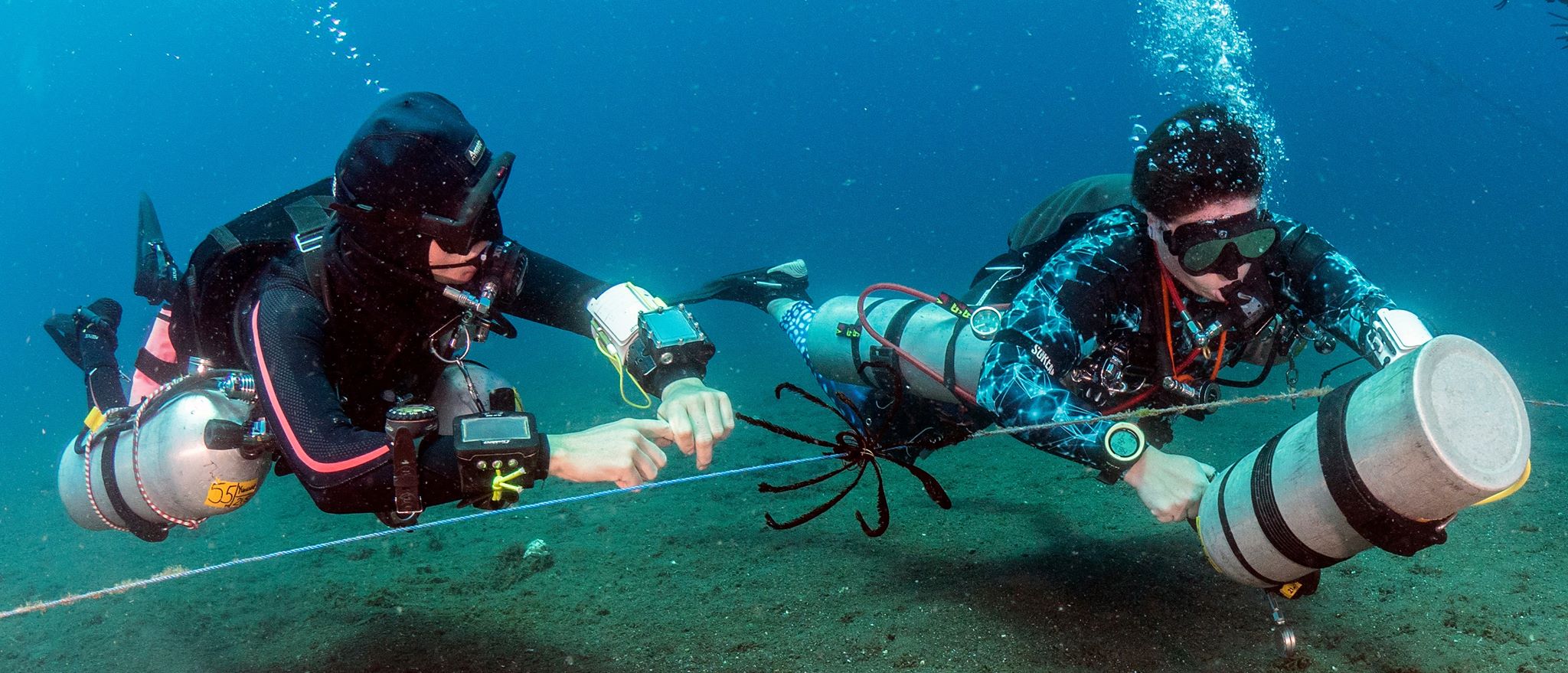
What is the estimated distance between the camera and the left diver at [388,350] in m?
2.48

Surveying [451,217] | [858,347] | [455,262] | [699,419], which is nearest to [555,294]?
[455,262]

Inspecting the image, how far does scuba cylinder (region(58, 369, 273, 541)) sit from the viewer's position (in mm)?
2930

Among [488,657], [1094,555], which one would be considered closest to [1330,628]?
[1094,555]

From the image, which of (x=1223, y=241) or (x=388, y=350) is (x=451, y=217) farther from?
Answer: (x=1223, y=241)

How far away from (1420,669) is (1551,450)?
425 cm

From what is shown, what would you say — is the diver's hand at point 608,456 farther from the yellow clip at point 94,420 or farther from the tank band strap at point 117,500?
the yellow clip at point 94,420

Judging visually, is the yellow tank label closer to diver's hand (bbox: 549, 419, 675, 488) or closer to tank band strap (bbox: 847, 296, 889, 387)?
diver's hand (bbox: 549, 419, 675, 488)

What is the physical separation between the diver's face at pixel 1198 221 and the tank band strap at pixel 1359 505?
103 cm

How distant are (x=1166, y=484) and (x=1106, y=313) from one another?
899 millimetres

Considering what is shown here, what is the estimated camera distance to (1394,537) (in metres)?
2.11

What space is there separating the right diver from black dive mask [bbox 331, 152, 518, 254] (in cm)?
184

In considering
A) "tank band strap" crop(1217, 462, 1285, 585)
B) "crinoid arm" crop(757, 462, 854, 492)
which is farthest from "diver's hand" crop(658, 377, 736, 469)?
"tank band strap" crop(1217, 462, 1285, 585)

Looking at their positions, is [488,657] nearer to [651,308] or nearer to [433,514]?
[651,308]

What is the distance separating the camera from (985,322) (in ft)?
11.4
